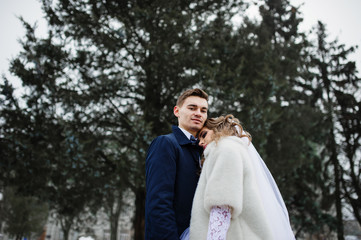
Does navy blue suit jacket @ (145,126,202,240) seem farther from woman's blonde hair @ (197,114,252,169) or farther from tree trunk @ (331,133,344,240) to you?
tree trunk @ (331,133,344,240)

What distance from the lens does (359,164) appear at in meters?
13.6

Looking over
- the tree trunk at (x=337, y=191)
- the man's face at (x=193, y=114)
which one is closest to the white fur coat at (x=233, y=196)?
the man's face at (x=193, y=114)

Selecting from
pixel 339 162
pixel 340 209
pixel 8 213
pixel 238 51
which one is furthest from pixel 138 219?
pixel 8 213

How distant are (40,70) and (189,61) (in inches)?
178

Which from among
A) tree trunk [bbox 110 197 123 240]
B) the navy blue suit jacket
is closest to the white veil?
the navy blue suit jacket

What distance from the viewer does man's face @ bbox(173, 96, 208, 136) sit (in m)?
2.37

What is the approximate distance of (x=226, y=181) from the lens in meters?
1.67

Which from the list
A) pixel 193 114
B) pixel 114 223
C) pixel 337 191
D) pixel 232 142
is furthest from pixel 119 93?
pixel 114 223

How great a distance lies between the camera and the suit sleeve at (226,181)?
5.35ft

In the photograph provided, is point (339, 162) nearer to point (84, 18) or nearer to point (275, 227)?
point (84, 18)

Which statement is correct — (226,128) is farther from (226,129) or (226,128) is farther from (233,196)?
(233,196)

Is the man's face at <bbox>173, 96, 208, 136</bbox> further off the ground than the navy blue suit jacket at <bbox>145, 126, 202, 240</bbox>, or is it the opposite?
the man's face at <bbox>173, 96, 208, 136</bbox>

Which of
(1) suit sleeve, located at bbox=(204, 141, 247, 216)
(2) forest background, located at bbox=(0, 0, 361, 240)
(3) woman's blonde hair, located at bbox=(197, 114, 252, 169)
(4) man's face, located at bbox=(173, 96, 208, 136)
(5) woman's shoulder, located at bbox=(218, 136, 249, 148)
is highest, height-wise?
(2) forest background, located at bbox=(0, 0, 361, 240)

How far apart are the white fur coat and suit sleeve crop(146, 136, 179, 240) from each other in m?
0.16
